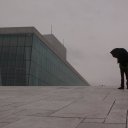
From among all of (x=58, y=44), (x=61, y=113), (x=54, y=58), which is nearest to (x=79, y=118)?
(x=61, y=113)

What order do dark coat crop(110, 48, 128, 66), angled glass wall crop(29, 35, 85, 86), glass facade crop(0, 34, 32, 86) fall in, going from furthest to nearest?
angled glass wall crop(29, 35, 85, 86), glass facade crop(0, 34, 32, 86), dark coat crop(110, 48, 128, 66)

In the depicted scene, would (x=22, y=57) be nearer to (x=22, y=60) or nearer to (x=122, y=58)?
(x=22, y=60)

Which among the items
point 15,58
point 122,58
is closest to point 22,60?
point 15,58

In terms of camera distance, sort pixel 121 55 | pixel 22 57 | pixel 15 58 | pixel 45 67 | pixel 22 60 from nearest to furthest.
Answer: pixel 121 55, pixel 22 60, pixel 22 57, pixel 15 58, pixel 45 67

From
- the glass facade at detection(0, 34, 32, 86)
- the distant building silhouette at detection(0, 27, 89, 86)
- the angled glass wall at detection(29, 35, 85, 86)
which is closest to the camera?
the glass facade at detection(0, 34, 32, 86)

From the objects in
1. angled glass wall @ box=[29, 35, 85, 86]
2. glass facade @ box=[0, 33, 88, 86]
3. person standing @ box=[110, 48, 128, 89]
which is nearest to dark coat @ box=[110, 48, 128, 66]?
person standing @ box=[110, 48, 128, 89]

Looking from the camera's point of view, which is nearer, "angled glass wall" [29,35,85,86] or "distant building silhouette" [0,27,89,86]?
"distant building silhouette" [0,27,89,86]

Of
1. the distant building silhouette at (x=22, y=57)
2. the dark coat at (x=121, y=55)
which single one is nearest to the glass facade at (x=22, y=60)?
the distant building silhouette at (x=22, y=57)

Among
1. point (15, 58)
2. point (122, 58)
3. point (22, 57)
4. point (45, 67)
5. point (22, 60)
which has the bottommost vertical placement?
point (122, 58)

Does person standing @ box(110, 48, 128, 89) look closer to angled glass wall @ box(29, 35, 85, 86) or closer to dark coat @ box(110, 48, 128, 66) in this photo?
dark coat @ box(110, 48, 128, 66)

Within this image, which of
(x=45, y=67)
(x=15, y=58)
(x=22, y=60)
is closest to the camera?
(x=22, y=60)

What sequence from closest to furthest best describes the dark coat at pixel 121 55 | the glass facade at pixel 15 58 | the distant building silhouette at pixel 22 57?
the dark coat at pixel 121 55 → the glass facade at pixel 15 58 → the distant building silhouette at pixel 22 57

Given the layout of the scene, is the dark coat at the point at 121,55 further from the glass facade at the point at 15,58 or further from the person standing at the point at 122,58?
the glass facade at the point at 15,58

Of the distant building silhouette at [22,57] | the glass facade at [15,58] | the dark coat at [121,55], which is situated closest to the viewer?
the dark coat at [121,55]
